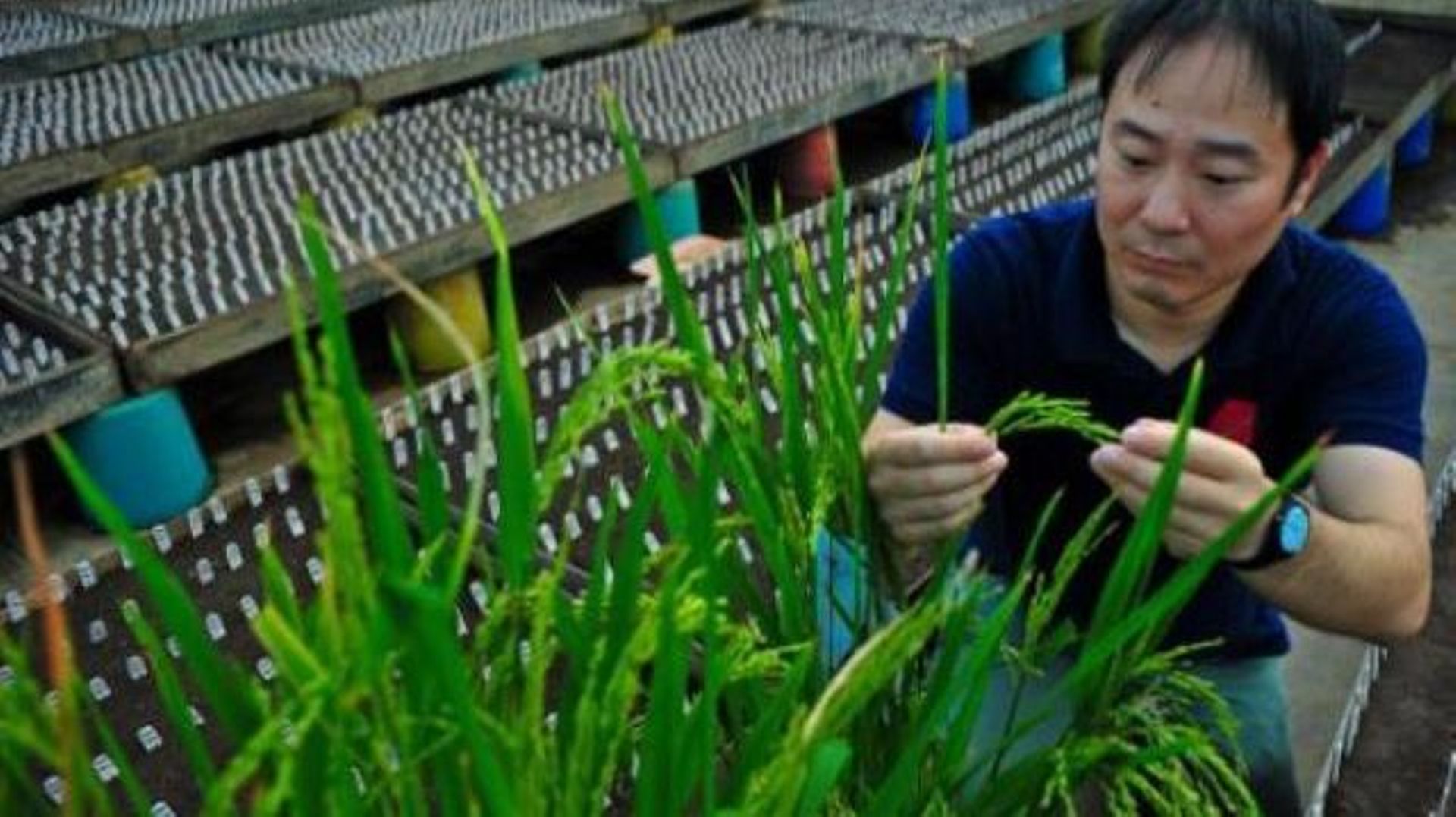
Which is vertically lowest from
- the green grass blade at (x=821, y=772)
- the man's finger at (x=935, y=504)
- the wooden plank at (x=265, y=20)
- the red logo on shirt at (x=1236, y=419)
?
the red logo on shirt at (x=1236, y=419)

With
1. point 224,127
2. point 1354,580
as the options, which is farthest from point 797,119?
point 1354,580

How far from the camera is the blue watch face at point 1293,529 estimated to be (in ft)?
3.22

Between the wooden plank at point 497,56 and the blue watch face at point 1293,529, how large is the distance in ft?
13.4

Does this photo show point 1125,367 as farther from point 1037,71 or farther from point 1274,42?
point 1037,71

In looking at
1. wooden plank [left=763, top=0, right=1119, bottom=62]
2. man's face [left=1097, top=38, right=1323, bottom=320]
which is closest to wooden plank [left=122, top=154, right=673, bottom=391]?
wooden plank [left=763, top=0, right=1119, bottom=62]

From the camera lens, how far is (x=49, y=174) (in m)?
3.67

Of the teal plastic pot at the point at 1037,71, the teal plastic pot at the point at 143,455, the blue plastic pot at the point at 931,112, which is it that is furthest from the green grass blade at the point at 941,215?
the teal plastic pot at the point at 1037,71

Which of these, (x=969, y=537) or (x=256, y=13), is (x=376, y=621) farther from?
(x=256, y=13)

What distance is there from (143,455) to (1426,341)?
3.72 m

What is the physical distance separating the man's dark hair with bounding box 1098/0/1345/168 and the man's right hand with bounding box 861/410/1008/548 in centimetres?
49

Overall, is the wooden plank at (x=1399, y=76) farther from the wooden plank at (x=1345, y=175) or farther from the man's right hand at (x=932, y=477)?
the man's right hand at (x=932, y=477)

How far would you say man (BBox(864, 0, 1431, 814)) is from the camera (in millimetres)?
929

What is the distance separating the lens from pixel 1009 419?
136 cm

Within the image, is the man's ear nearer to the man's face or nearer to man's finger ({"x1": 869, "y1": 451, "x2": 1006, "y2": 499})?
the man's face
